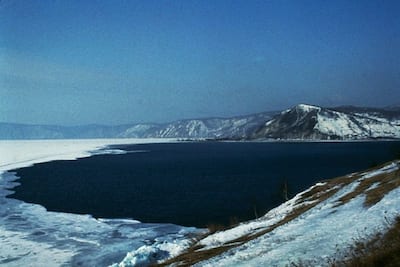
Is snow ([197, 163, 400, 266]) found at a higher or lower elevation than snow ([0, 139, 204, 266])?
higher

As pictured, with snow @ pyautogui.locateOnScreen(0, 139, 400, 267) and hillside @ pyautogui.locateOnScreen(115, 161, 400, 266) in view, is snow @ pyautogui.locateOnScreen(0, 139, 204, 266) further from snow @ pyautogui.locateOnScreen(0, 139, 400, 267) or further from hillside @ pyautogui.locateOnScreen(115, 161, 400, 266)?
hillside @ pyautogui.locateOnScreen(115, 161, 400, 266)

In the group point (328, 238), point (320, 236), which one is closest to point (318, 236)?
point (320, 236)

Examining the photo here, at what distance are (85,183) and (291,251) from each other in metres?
106

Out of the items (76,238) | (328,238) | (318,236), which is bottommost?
(76,238)

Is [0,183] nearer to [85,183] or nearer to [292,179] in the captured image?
[85,183]

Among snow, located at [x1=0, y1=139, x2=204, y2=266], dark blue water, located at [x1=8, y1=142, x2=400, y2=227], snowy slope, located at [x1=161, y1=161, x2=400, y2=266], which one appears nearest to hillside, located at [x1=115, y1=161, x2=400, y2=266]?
snowy slope, located at [x1=161, y1=161, x2=400, y2=266]

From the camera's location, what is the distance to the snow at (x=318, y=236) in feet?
58.9

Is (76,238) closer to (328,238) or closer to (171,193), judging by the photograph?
(171,193)

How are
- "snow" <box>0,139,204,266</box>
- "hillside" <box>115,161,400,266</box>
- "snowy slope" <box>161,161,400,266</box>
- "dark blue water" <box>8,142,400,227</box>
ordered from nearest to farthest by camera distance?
"hillside" <box>115,161,400,266</box>, "snowy slope" <box>161,161,400,266</box>, "snow" <box>0,139,204,266</box>, "dark blue water" <box>8,142,400,227</box>

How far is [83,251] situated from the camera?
1812 inches

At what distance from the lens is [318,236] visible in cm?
2145

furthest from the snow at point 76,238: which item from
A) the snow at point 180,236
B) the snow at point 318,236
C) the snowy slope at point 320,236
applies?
the snow at point 318,236

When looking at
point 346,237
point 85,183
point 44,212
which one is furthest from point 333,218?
point 85,183

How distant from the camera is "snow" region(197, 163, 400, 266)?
706 inches
